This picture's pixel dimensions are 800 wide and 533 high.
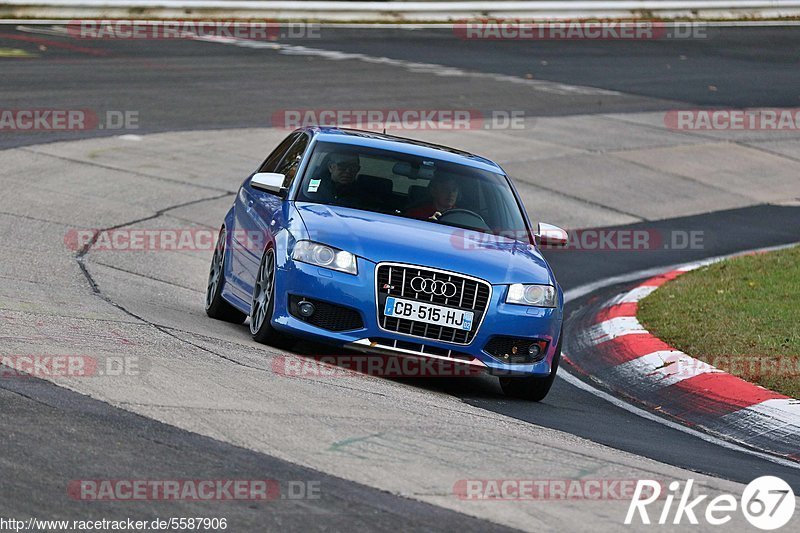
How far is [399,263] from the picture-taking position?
27.9ft

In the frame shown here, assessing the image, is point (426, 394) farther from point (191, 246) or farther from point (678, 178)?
point (678, 178)

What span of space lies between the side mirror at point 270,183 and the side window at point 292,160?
151 mm

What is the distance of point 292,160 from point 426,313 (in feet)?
7.53

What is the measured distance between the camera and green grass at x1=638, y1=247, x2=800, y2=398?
9.93 metres

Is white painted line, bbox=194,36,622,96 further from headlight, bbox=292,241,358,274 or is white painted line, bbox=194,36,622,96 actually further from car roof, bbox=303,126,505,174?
headlight, bbox=292,241,358,274

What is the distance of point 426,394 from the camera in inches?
328

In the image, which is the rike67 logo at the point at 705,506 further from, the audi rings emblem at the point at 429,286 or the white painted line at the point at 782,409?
the audi rings emblem at the point at 429,286

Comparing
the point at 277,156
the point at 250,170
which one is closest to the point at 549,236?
the point at 277,156

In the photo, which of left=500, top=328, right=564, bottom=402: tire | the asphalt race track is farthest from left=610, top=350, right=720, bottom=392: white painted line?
left=500, top=328, right=564, bottom=402: tire

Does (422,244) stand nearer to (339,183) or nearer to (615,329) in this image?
(339,183)

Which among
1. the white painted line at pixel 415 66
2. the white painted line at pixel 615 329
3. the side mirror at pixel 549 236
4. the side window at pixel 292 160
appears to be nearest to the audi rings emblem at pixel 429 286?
the side mirror at pixel 549 236

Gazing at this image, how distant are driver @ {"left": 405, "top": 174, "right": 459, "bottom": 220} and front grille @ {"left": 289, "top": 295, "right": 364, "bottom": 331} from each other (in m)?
1.23

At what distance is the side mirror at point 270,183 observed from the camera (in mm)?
9570

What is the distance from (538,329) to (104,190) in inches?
317
